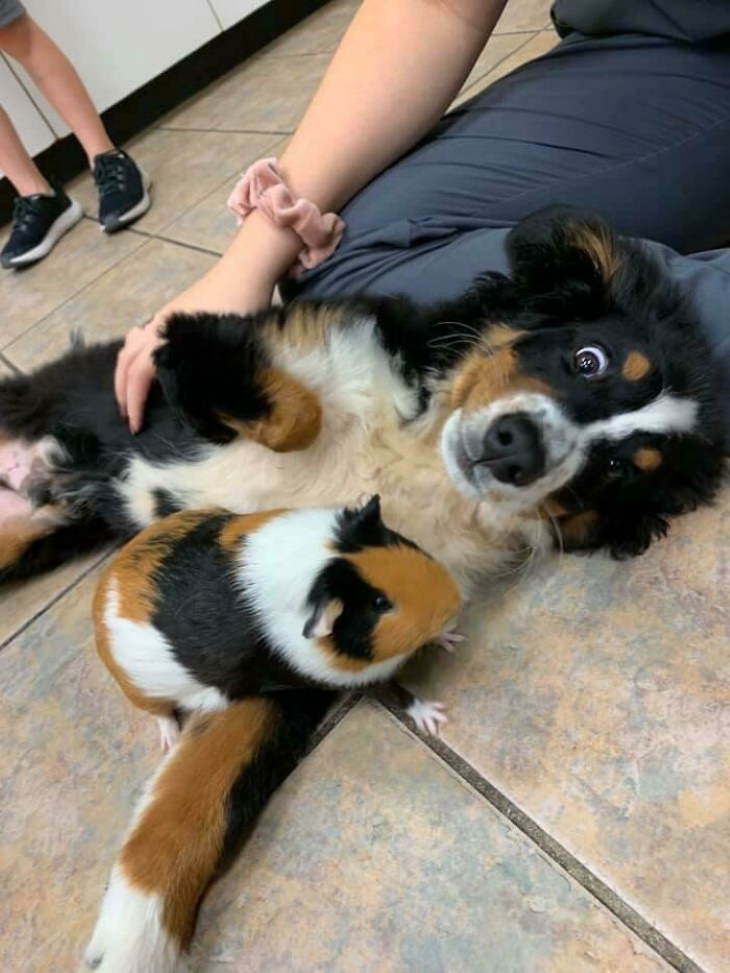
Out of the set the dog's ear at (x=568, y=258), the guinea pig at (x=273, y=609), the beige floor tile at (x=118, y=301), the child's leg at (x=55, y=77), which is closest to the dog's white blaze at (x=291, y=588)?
the guinea pig at (x=273, y=609)

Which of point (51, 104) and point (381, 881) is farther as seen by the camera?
point (51, 104)

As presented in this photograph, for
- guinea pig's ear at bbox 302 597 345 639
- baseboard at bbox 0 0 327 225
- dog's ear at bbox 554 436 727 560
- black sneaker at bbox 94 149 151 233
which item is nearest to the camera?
guinea pig's ear at bbox 302 597 345 639

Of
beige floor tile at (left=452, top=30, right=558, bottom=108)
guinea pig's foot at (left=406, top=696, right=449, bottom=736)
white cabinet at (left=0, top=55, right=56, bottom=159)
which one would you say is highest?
white cabinet at (left=0, top=55, right=56, bottom=159)

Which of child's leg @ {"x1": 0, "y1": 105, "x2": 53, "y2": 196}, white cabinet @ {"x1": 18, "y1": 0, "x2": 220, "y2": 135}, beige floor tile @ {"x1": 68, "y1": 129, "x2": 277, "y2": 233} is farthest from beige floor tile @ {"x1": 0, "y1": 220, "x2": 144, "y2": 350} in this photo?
white cabinet @ {"x1": 18, "y1": 0, "x2": 220, "y2": 135}

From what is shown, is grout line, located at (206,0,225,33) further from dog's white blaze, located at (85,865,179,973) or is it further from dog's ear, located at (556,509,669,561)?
dog's white blaze, located at (85,865,179,973)

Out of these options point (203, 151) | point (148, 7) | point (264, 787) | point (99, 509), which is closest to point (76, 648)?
point (99, 509)

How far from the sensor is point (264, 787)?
120 centimetres

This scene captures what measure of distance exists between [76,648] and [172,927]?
0.61 m

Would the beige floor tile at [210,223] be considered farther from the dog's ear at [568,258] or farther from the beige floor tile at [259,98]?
the dog's ear at [568,258]

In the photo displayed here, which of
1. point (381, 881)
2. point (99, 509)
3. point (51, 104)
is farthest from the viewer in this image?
point (51, 104)

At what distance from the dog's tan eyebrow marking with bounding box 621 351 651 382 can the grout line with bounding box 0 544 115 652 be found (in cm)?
113

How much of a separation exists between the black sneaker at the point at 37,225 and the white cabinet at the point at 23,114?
46cm

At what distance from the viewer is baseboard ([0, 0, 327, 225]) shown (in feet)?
11.7

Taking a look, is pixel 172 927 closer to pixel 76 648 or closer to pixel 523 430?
pixel 76 648
